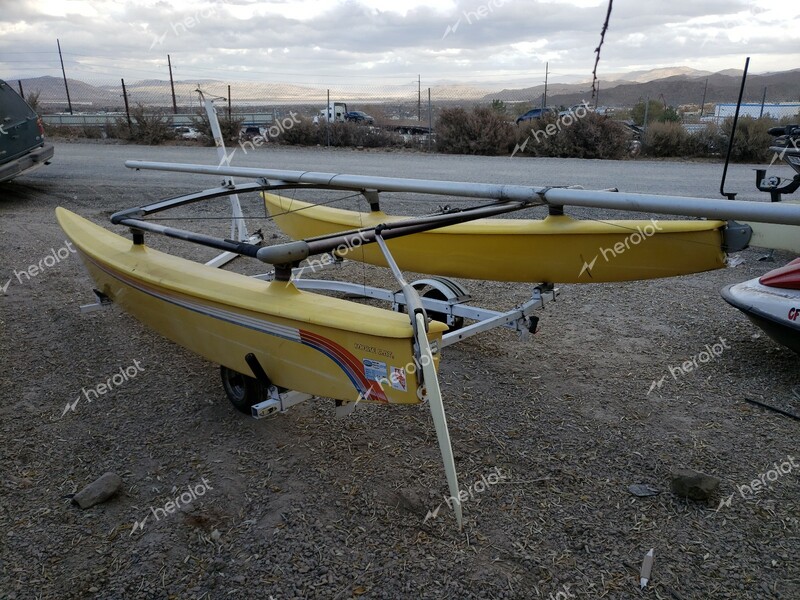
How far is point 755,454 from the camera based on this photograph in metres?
3.22

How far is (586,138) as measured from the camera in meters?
15.5

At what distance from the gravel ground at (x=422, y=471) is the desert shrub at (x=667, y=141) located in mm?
12192

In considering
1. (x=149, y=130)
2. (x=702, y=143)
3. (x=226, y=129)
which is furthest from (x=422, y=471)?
(x=149, y=130)

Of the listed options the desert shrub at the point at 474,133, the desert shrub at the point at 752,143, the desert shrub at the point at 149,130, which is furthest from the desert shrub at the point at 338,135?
the desert shrub at the point at 752,143

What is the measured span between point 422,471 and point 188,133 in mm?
20503

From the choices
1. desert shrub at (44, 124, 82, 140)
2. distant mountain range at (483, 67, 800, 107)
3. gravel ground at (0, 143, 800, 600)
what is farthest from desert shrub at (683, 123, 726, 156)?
distant mountain range at (483, 67, 800, 107)

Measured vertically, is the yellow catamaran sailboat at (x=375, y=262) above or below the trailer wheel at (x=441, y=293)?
above

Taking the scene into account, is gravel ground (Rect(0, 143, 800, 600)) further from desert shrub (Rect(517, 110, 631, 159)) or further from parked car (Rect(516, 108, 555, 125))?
parked car (Rect(516, 108, 555, 125))

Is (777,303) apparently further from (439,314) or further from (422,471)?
(422,471)

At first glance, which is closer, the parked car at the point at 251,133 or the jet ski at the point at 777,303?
the jet ski at the point at 777,303

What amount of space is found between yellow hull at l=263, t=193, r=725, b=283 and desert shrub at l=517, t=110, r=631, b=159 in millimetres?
11831

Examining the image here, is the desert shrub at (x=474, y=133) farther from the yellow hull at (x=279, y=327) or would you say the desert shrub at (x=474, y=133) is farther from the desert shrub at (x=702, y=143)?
the yellow hull at (x=279, y=327)

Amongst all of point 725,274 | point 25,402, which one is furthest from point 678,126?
point 25,402

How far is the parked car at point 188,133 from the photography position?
1989 centimetres
